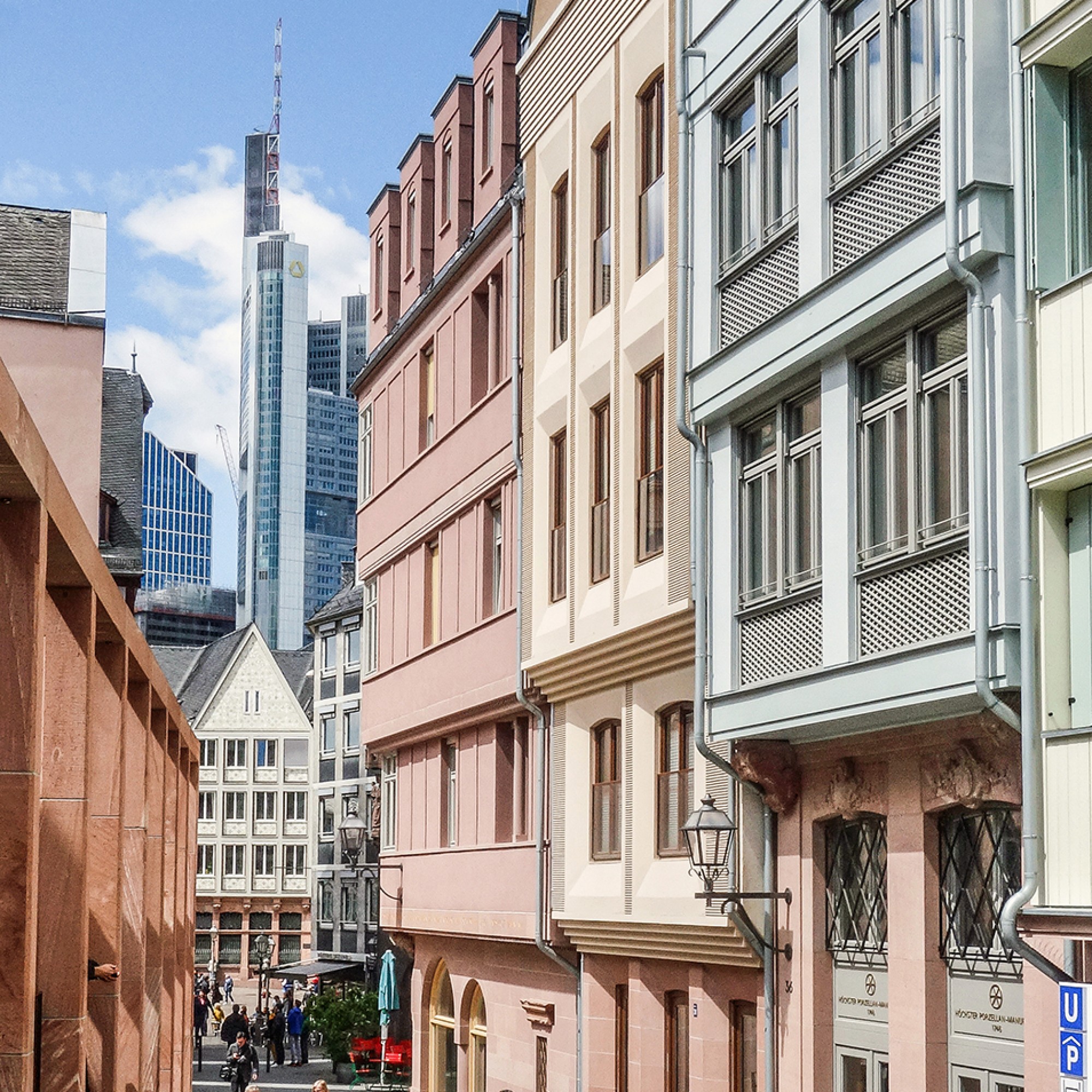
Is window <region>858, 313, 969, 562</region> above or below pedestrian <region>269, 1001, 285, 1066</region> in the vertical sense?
above

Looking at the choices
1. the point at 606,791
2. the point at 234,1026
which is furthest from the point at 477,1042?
the point at 234,1026

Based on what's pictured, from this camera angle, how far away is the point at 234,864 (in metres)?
104

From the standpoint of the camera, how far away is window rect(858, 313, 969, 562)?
1495cm

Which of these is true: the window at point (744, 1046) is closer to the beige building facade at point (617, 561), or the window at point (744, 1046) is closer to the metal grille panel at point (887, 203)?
the beige building facade at point (617, 561)

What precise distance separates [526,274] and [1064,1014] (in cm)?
1505

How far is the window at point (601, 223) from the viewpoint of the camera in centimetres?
2361

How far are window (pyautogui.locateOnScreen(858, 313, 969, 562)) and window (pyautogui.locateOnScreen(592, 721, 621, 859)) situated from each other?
25.0 feet

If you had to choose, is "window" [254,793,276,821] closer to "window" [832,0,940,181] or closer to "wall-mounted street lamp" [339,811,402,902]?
"wall-mounted street lamp" [339,811,402,902]

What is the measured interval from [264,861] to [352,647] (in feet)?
63.0

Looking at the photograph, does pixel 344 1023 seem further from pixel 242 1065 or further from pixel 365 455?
pixel 365 455

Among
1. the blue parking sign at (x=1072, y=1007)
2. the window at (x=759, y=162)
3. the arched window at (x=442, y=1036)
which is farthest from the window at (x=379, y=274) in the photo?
the blue parking sign at (x=1072, y=1007)

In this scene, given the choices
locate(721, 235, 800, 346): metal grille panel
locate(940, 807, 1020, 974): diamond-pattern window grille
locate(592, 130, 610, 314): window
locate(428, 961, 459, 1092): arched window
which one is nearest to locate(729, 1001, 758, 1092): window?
locate(940, 807, 1020, 974): diamond-pattern window grille

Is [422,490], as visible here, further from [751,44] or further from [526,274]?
[751,44]

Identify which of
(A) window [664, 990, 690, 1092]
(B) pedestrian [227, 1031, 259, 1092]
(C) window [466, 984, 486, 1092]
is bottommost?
(B) pedestrian [227, 1031, 259, 1092]
